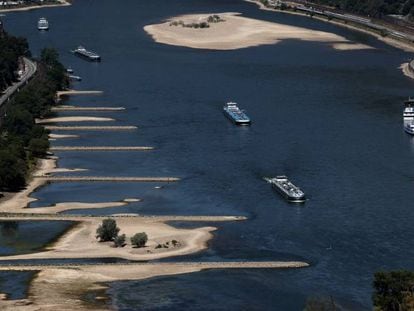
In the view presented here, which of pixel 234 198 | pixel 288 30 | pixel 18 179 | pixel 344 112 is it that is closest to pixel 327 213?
pixel 234 198

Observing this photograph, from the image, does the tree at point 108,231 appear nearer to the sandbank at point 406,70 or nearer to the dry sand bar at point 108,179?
the dry sand bar at point 108,179

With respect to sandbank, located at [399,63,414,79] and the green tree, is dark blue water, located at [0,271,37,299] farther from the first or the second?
sandbank, located at [399,63,414,79]

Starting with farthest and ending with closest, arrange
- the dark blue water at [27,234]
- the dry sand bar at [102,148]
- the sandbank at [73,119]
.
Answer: the sandbank at [73,119] → the dry sand bar at [102,148] → the dark blue water at [27,234]

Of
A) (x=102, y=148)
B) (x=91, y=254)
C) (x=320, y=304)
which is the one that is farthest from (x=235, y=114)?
(x=320, y=304)

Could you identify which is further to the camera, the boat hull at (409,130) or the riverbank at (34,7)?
the riverbank at (34,7)

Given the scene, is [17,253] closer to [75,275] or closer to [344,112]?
[75,275]

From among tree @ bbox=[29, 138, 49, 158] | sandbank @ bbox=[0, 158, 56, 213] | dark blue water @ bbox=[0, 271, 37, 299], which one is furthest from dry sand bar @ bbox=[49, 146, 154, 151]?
dark blue water @ bbox=[0, 271, 37, 299]

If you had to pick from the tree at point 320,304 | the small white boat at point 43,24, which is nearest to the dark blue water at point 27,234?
the tree at point 320,304
